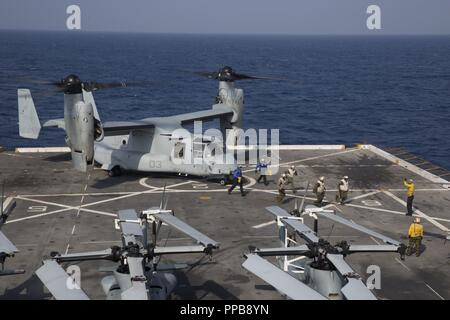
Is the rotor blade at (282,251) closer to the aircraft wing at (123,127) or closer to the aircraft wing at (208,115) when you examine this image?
the aircraft wing at (123,127)

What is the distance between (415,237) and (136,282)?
14.9 meters

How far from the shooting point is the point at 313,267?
61.3 ft

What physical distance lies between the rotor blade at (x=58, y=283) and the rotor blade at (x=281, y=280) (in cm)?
432

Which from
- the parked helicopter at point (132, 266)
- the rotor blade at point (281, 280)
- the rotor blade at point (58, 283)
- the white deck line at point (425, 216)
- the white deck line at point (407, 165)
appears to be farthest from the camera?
the white deck line at point (407, 165)

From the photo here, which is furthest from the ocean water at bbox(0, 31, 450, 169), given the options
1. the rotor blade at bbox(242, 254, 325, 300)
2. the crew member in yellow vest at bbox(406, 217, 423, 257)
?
the rotor blade at bbox(242, 254, 325, 300)

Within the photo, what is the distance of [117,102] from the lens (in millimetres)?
100125

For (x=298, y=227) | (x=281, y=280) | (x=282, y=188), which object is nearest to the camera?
(x=281, y=280)

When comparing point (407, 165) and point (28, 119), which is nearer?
point (28, 119)

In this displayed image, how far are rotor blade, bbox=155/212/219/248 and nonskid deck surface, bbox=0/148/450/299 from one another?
3829mm

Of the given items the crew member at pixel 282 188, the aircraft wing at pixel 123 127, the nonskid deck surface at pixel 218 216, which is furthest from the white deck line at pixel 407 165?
the aircraft wing at pixel 123 127

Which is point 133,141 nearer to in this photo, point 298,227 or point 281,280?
point 298,227

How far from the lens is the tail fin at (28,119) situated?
42.1 metres

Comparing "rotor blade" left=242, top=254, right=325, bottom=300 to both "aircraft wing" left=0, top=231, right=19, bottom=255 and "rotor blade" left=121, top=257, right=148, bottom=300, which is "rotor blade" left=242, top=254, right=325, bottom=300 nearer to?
"rotor blade" left=121, top=257, right=148, bottom=300

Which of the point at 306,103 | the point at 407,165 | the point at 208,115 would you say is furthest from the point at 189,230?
the point at 306,103
